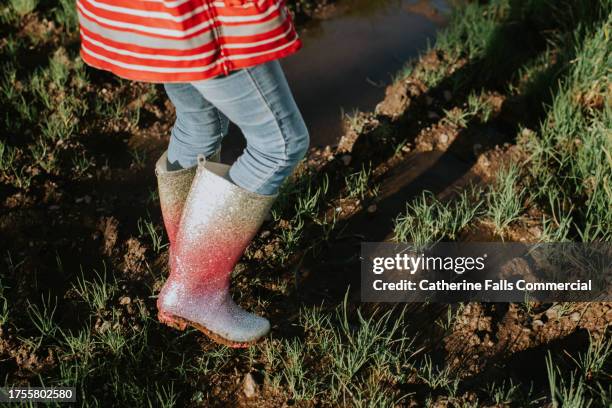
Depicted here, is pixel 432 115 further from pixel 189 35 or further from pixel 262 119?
pixel 189 35

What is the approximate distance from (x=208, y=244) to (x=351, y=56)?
6.41ft

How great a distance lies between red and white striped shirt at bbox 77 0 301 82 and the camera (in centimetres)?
130

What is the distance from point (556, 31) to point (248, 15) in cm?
260

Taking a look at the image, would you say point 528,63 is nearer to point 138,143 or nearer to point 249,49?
point 138,143

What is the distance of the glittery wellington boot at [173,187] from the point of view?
182cm

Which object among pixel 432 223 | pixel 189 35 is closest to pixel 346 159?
pixel 432 223

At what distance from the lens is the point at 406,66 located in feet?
10.4

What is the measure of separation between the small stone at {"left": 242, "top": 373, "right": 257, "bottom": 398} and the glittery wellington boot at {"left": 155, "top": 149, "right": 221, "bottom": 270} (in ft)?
1.35

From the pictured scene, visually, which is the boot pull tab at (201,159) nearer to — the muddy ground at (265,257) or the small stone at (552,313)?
the muddy ground at (265,257)

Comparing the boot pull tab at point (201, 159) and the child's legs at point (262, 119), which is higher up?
the child's legs at point (262, 119)

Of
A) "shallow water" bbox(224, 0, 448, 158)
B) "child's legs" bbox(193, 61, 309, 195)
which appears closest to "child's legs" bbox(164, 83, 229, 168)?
"child's legs" bbox(193, 61, 309, 195)

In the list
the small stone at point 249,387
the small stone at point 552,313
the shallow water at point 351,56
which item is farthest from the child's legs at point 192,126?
the small stone at point 552,313

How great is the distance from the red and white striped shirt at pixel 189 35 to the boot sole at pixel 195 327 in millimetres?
772

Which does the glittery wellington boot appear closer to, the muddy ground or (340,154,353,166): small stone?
the muddy ground
